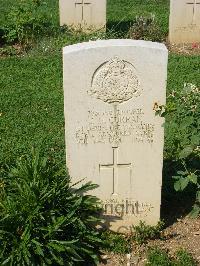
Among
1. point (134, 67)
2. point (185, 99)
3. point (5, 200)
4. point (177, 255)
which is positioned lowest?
point (177, 255)

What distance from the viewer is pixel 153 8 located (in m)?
13.0

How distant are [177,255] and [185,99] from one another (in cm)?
135

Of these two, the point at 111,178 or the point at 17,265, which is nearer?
the point at 17,265

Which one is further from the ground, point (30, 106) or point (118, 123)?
point (118, 123)

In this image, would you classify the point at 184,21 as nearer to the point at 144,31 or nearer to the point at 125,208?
the point at 144,31

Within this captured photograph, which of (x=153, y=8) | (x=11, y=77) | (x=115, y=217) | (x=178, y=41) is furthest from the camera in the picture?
(x=153, y=8)

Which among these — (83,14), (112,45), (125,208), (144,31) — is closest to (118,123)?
(112,45)

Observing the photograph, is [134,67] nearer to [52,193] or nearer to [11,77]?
[52,193]

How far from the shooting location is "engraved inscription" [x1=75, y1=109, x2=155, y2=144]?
→ 458cm

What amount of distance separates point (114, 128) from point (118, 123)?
6cm

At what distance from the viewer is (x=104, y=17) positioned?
412 inches

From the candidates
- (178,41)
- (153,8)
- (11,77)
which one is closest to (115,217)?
(11,77)

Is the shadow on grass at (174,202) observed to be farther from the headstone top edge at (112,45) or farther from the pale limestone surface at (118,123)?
the headstone top edge at (112,45)

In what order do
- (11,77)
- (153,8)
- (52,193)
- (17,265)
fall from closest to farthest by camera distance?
(17,265)
(52,193)
(11,77)
(153,8)
